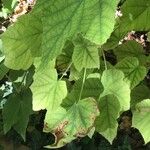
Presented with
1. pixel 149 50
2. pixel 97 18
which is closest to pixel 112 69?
pixel 97 18

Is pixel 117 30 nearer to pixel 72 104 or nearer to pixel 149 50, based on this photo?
pixel 72 104

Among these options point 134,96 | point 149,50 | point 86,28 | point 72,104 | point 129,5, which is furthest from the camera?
point 149,50

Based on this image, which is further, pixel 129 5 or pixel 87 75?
pixel 87 75

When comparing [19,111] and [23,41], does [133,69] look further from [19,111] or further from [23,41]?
[19,111]

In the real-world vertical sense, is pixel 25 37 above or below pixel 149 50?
above

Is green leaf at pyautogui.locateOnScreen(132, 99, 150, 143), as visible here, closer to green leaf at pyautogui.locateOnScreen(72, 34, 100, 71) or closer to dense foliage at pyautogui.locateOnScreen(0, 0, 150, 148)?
dense foliage at pyautogui.locateOnScreen(0, 0, 150, 148)

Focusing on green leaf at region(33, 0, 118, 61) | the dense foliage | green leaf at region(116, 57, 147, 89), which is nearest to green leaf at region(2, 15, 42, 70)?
the dense foliage

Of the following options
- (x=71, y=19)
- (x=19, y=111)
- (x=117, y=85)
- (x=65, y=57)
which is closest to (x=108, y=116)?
(x=117, y=85)

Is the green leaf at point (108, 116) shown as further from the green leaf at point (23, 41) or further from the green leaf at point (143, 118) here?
the green leaf at point (23, 41)
